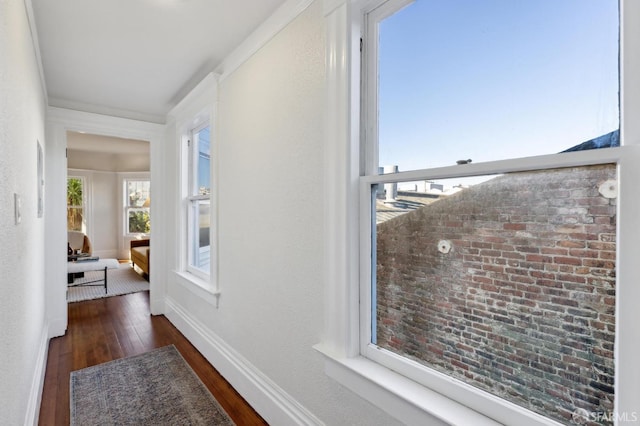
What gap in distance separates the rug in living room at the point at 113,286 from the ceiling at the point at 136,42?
2724mm

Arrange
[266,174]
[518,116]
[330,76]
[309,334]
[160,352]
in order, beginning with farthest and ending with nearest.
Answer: [160,352] → [266,174] → [309,334] → [330,76] → [518,116]

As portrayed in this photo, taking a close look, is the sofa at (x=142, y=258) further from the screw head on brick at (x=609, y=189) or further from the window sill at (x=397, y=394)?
the screw head on brick at (x=609, y=189)

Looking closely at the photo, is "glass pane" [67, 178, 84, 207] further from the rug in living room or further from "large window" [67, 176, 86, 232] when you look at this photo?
the rug in living room

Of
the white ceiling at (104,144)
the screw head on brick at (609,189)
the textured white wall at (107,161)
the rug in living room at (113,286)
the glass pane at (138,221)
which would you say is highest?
the white ceiling at (104,144)

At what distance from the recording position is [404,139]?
1.26 meters

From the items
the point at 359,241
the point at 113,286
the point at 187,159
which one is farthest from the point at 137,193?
the point at 359,241

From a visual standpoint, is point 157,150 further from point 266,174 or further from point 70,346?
point 266,174

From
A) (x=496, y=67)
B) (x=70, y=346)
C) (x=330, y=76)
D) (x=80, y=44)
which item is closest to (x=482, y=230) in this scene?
(x=496, y=67)

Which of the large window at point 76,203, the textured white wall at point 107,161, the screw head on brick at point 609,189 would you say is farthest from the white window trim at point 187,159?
the large window at point 76,203

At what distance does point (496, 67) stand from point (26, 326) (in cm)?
239

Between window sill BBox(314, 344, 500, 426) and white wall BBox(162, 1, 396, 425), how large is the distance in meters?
0.10

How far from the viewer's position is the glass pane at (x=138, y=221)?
25.1ft

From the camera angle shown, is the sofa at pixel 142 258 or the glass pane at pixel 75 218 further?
the glass pane at pixel 75 218

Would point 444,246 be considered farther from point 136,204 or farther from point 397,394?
point 136,204
